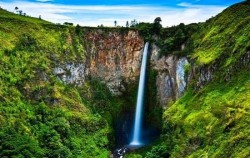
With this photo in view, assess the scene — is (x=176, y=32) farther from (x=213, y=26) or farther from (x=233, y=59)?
(x=233, y=59)

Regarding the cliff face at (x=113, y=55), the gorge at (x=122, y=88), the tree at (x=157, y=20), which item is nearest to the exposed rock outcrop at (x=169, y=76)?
the gorge at (x=122, y=88)

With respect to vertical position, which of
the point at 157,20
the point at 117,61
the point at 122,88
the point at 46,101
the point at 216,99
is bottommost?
the point at 46,101

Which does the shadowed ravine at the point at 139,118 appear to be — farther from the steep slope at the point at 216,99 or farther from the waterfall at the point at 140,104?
the steep slope at the point at 216,99

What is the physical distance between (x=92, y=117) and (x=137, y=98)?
7.71 m

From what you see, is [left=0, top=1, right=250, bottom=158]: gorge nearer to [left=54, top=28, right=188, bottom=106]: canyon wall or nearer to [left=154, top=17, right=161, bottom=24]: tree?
[left=54, top=28, right=188, bottom=106]: canyon wall

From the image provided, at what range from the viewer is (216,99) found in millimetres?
37688

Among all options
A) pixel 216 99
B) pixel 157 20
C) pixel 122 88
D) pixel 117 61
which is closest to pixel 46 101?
pixel 122 88

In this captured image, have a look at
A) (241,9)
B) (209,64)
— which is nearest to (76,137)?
(209,64)

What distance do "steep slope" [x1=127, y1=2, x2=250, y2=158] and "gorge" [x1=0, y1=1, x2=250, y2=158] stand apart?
0.11 meters

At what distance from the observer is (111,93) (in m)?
58.4

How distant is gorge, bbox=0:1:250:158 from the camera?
36.4 metres

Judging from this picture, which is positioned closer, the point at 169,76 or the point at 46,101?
the point at 46,101

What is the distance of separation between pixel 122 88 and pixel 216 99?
22525mm

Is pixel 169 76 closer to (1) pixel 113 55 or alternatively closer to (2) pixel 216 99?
(1) pixel 113 55
